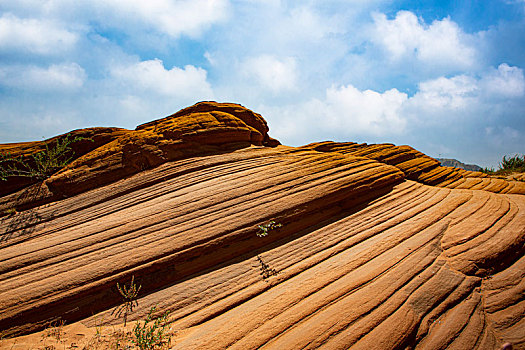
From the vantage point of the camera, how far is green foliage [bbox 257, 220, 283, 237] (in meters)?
4.94

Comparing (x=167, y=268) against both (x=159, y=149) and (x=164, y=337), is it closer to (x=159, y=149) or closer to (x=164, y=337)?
(x=164, y=337)

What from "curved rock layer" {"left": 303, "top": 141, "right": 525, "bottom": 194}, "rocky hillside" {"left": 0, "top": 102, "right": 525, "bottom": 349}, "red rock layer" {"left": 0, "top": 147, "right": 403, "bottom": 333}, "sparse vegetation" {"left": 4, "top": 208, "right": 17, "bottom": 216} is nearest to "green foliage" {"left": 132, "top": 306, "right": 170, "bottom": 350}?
"rocky hillside" {"left": 0, "top": 102, "right": 525, "bottom": 349}

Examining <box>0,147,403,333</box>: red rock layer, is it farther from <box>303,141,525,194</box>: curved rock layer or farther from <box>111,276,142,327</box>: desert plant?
<box>303,141,525,194</box>: curved rock layer

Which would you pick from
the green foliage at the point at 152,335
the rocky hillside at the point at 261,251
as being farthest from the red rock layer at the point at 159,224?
the green foliage at the point at 152,335

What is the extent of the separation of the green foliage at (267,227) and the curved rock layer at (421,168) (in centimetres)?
577

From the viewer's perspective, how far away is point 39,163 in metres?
6.90

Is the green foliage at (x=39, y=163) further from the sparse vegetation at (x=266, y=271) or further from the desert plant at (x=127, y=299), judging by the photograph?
the sparse vegetation at (x=266, y=271)

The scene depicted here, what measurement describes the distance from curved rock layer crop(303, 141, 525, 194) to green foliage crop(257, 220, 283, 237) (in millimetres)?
5766

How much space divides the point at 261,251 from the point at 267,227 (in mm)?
522

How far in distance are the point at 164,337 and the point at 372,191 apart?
5.71 meters

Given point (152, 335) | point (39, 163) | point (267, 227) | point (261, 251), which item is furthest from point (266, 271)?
point (39, 163)

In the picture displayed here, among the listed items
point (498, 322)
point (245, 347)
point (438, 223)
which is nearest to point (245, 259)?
point (245, 347)

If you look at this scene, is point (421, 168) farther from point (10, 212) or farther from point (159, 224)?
point (10, 212)

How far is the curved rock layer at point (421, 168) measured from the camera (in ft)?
27.6
